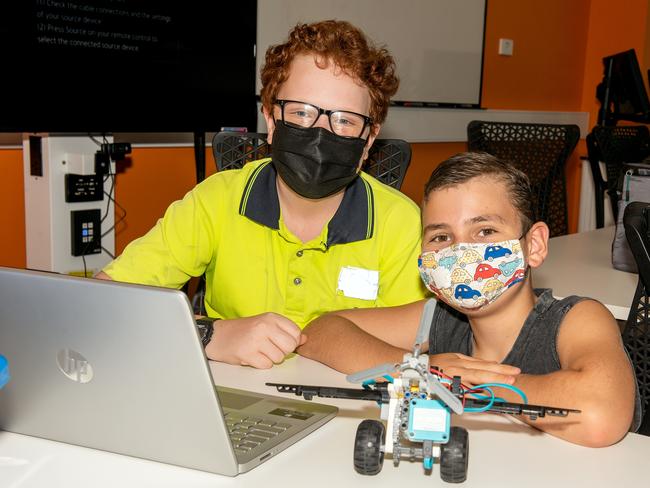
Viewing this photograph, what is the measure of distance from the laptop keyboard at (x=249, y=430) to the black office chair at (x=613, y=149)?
10.4 ft

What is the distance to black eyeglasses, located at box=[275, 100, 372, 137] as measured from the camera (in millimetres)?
1742

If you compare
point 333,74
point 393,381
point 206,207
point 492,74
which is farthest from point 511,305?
point 492,74

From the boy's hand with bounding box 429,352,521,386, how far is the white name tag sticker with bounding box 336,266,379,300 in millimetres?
544

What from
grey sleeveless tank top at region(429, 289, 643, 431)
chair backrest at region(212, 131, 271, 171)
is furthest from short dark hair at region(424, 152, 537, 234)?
chair backrest at region(212, 131, 271, 171)

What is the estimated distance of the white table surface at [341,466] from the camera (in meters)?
0.97

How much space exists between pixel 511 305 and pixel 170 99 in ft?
6.81

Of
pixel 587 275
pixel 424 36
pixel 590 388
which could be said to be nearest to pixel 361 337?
pixel 590 388

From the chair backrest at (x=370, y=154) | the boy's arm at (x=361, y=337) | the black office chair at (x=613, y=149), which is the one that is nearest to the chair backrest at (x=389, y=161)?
the chair backrest at (x=370, y=154)

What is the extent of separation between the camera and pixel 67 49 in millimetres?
2803

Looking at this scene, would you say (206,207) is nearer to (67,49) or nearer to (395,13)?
(67,49)

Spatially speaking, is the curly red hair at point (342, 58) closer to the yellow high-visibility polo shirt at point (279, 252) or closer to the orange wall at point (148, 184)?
the yellow high-visibility polo shirt at point (279, 252)

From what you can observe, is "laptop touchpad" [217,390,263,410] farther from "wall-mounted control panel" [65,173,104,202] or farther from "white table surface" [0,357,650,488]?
"wall-mounted control panel" [65,173,104,202]

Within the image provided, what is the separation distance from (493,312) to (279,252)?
60 centimetres

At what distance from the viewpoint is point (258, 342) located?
4.63ft
